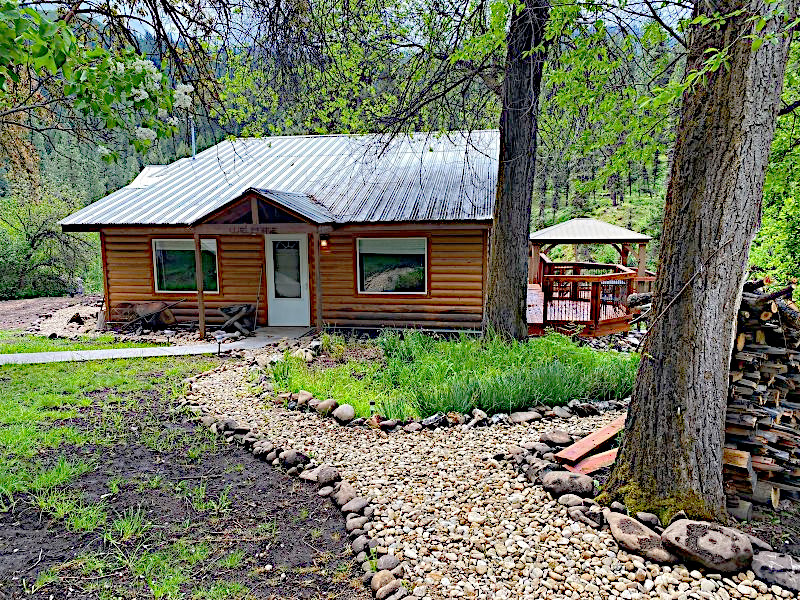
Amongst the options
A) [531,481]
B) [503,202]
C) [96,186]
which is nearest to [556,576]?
[531,481]

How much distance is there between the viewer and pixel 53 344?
9.66 m

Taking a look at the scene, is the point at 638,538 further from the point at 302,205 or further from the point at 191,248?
the point at 191,248

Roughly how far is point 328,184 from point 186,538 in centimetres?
1004

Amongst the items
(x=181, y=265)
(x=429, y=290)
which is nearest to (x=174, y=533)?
(x=429, y=290)

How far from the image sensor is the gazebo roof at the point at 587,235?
43.1 ft

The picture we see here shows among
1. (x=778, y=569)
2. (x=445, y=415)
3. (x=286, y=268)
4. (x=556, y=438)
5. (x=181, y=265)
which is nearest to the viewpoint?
(x=778, y=569)

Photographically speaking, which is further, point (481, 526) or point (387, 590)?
point (481, 526)

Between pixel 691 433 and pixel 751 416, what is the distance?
2.29 feet

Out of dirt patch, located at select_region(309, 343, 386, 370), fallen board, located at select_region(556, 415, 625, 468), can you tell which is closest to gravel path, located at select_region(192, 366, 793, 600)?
fallen board, located at select_region(556, 415, 625, 468)

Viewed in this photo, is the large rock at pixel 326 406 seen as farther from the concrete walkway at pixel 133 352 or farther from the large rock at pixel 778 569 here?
the concrete walkway at pixel 133 352

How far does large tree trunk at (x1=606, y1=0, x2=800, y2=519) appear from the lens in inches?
109

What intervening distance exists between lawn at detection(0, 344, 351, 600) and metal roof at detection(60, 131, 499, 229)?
5.67 meters

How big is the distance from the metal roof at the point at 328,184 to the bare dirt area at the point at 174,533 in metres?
6.24

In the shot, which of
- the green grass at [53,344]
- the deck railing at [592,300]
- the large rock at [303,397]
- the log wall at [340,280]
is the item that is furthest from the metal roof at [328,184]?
the large rock at [303,397]
